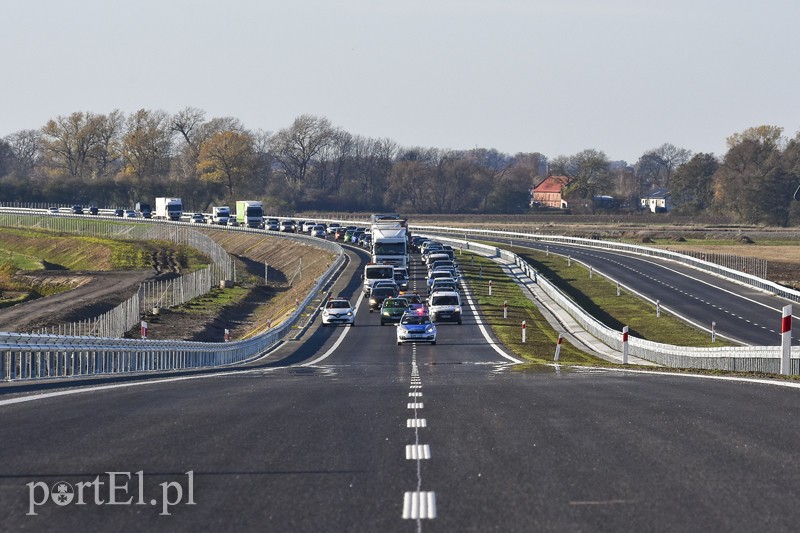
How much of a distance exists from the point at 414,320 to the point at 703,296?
33602 mm

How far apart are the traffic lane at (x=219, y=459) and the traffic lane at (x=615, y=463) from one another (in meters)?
0.59

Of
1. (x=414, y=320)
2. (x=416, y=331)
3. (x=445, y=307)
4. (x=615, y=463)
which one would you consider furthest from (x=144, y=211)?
(x=615, y=463)

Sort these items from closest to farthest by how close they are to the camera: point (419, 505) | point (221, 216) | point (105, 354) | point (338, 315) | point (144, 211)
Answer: point (419, 505) → point (105, 354) → point (338, 315) → point (221, 216) → point (144, 211)

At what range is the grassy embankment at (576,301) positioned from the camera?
48.1 metres

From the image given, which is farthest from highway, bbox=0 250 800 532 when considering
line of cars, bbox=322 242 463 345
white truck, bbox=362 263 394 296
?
white truck, bbox=362 263 394 296

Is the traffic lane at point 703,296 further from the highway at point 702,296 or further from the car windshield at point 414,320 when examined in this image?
the car windshield at point 414,320

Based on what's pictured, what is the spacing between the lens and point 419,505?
859cm

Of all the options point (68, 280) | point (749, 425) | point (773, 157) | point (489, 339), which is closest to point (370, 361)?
point (489, 339)

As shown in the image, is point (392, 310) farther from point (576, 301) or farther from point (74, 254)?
point (74, 254)

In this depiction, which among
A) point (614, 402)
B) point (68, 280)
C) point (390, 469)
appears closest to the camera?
point (390, 469)

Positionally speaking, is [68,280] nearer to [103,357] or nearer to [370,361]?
[370,361]

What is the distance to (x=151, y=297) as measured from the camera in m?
79.7

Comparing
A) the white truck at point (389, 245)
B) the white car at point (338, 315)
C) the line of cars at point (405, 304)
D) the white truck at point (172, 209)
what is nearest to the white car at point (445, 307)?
the line of cars at point (405, 304)

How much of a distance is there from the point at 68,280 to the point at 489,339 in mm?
56282
